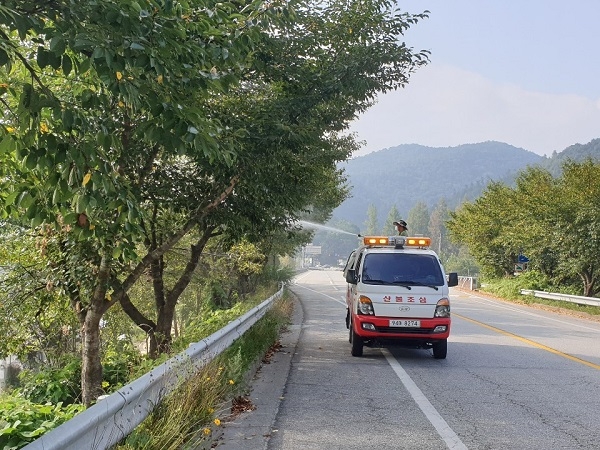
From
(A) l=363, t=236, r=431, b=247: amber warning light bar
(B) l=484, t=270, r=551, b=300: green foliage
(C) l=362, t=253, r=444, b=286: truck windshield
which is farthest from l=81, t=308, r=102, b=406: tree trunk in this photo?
(B) l=484, t=270, r=551, b=300: green foliage

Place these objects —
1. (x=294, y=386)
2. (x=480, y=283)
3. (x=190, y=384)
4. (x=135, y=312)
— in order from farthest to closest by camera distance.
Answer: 1. (x=480, y=283)
2. (x=135, y=312)
3. (x=294, y=386)
4. (x=190, y=384)

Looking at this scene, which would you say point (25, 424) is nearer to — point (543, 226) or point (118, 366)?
point (118, 366)

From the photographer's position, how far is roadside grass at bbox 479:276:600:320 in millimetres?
26784

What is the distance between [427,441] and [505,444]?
717 millimetres

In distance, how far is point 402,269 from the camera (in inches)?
470

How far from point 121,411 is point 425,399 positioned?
4.79 meters

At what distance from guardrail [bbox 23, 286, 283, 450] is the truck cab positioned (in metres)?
5.03

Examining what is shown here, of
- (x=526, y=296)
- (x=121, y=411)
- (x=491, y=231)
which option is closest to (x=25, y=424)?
(x=121, y=411)

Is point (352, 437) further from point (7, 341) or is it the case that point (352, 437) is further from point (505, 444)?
point (7, 341)

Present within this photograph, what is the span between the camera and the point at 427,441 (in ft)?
19.3

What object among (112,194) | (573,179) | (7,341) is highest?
(573,179)

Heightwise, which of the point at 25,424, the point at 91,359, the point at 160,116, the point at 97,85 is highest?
the point at 97,85

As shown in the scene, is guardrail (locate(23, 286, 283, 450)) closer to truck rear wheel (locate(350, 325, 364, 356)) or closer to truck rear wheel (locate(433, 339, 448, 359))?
truck rear wheel (locate(350, 325, 364, 356))

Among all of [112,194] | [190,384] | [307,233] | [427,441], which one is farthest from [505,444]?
[307,233]
